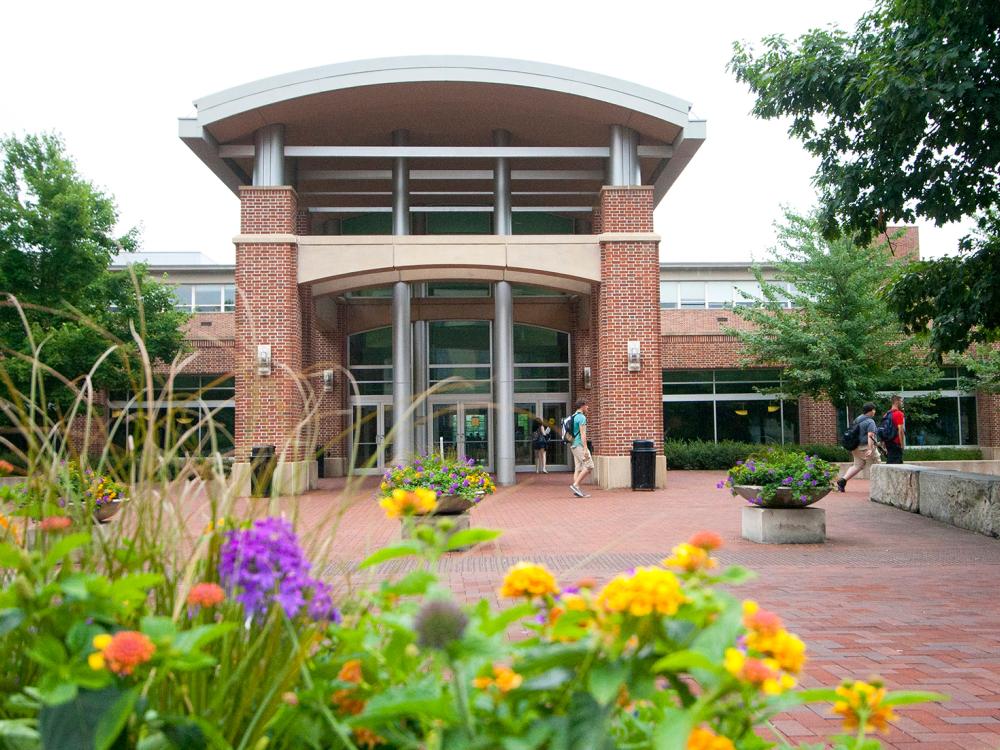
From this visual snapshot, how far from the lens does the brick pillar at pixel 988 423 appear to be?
2980 cm

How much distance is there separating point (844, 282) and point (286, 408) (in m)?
16.4

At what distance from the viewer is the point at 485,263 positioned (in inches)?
740

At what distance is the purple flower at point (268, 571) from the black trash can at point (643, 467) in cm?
1650

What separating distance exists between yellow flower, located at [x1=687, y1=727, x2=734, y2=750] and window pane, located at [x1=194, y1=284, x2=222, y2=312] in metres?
34.1

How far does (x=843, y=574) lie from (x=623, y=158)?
13.4 metres

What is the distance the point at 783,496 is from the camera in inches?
394

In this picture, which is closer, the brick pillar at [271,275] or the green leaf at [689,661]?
the green leaf at [689,661]

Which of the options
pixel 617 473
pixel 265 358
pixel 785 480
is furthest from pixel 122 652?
pixel 617 473

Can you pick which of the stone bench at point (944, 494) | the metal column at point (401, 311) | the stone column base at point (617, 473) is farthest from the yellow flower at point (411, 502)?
the metal column at point (401, 311)

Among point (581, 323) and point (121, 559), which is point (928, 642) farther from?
point (581, 323)

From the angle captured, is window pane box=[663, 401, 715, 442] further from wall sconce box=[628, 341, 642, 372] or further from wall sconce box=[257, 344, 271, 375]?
wall sconce box=[257, 344, 271, 375]

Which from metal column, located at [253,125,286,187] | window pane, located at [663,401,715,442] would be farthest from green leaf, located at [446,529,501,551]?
window pane, located at [663,401,715,442]

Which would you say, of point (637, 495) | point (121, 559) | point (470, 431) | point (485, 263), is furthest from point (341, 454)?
point (121, 559)

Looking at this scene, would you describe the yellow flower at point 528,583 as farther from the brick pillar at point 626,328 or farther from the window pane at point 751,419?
the window pane at point 751,419
